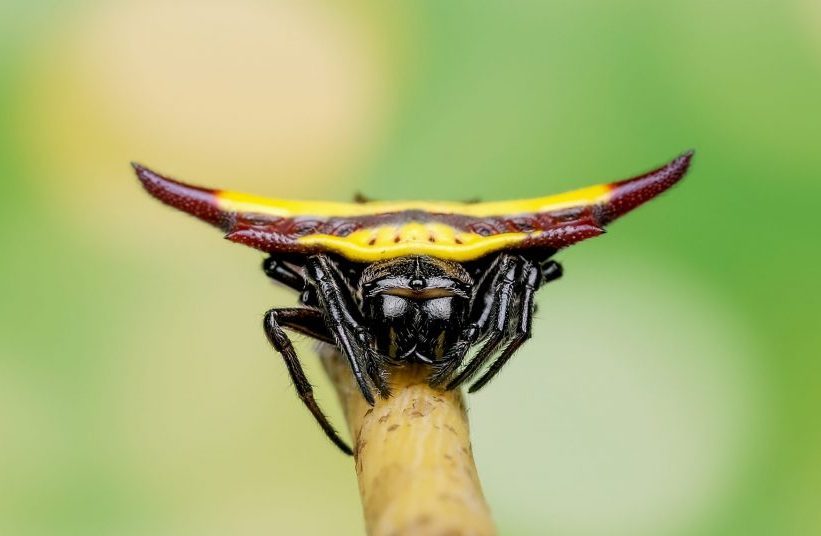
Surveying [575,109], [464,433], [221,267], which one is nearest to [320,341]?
[464,433]

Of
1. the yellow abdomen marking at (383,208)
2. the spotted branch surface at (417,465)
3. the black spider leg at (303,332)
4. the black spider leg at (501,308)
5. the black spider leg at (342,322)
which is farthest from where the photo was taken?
the yellow abdomen marking at (383,208)

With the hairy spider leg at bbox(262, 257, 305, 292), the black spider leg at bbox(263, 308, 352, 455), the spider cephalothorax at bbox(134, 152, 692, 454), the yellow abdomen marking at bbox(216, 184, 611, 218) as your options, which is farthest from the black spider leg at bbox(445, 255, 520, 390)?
the hairy spider leg at bbox(262, 257, 305, 292)

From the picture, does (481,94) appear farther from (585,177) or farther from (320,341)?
(320,341)

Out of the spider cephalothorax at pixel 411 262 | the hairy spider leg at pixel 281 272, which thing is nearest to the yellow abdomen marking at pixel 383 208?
the spider cephalothorax at pixel 411 262

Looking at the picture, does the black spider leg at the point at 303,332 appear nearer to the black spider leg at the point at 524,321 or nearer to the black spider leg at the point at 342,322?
the black spider leg at the point at 342,322

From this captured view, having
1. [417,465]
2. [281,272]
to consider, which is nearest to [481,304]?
[281,272]

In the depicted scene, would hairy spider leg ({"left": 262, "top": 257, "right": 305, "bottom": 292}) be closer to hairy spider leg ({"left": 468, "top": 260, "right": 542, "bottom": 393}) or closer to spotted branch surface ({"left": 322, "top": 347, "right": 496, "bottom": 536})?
hairy spider leg ({"left": 468, "top": 260, "right": 542, "bottom": 393})
